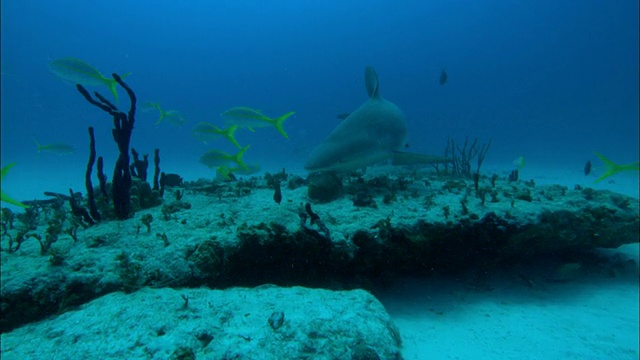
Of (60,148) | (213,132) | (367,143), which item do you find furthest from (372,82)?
(60,148)

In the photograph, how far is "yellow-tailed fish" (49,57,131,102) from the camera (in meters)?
4.68

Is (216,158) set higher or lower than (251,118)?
lower

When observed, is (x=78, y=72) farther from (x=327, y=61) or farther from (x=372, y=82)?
(x=327, y=61)

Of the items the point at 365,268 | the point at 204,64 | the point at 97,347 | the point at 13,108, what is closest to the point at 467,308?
the point at 365,268

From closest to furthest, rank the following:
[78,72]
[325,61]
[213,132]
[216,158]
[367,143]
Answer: [78,72], [367,143], [213,132], [216,158], [325,61]

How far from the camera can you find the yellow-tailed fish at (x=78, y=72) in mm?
4684

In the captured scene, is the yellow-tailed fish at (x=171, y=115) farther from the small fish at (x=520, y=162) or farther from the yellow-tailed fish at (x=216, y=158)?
the small fish at (x=520, y=162)

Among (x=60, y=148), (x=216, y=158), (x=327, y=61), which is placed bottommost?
(x=216, y=158)

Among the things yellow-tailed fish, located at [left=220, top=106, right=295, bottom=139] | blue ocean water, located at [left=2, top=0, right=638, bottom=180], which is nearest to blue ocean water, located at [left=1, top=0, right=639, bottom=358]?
blue ocean water, located at [left=2, top=0, right=638, bottom=180]

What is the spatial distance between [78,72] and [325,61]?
381 feet

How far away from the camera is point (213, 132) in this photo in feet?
23.8

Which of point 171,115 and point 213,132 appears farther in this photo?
point 171,115

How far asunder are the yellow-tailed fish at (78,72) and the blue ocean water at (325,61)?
60.8 meters

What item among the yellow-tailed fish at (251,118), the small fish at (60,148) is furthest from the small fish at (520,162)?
the small fish at (60,148)
